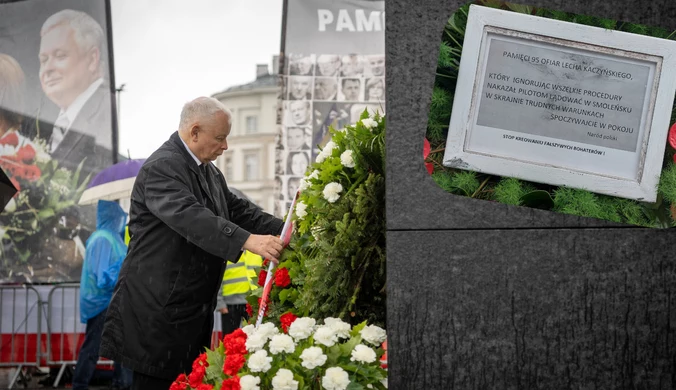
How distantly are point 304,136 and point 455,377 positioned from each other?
676 cm

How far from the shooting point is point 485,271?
2547mm

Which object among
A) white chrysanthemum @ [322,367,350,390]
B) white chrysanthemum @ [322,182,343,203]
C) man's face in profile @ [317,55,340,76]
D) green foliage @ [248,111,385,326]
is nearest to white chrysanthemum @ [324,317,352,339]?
green foliage @ [248,111,385,326]

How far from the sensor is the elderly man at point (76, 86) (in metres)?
9.51

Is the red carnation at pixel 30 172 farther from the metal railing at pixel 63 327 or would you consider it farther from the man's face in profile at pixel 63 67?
the metal railing at pixel 63 327

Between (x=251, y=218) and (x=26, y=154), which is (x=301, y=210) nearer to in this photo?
(x=251, y=218)

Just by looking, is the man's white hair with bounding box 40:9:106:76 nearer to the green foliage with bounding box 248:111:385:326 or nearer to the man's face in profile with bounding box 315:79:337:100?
the man's face in profile with bounding box 315:79:337:100

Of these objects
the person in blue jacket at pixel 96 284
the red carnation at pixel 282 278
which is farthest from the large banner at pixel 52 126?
the red carnation at pixel 282 278

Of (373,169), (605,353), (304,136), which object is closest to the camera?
(605,353)

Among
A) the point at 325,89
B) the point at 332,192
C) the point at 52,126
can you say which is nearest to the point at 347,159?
the point at 332,192

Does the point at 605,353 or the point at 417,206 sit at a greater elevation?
the point at 417,206

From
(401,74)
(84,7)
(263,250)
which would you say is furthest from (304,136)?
(401,74)

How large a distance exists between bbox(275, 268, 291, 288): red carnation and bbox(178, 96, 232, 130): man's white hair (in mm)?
1112

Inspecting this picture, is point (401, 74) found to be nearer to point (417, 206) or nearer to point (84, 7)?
point (417, 206)

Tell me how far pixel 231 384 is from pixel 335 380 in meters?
0.40
